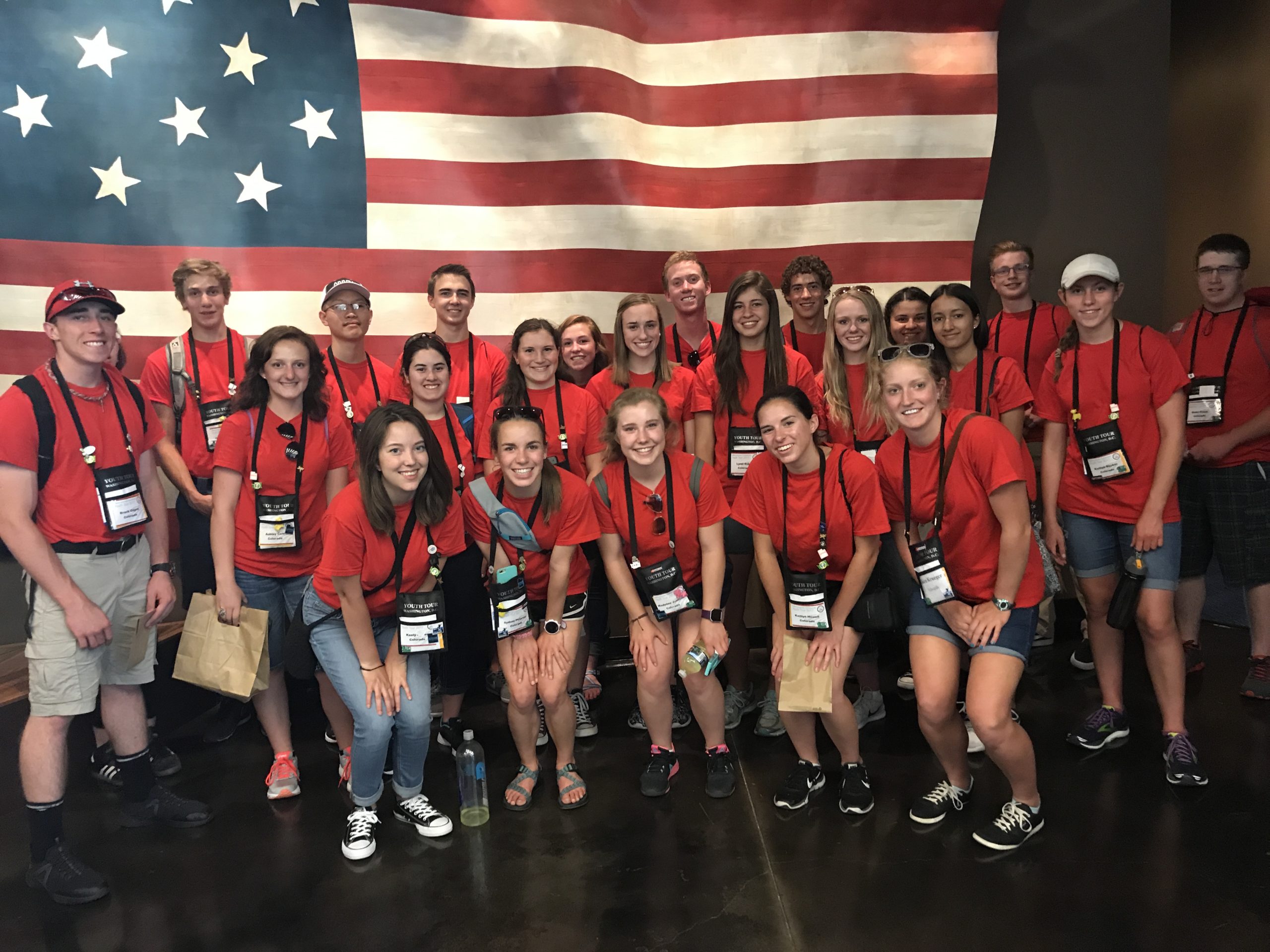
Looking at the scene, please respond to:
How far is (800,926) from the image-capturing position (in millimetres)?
2295

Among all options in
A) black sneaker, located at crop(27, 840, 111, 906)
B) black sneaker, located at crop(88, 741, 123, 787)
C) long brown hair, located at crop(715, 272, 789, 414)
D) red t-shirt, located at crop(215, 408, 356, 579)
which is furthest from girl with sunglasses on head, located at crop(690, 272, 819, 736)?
black sneaker, located at crop(88, 741, 123, 787)

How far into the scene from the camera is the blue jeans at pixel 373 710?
9.13 ft

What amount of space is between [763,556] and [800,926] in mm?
1198

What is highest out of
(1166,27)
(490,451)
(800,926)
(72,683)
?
(1166,27)

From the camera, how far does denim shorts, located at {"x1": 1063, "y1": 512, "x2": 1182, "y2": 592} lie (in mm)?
3029

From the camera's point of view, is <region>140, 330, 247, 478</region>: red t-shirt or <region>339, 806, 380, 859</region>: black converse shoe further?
<region>140, 330, 247, 478</region>: red t-shirt

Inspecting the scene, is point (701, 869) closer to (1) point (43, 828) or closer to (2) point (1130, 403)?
(1) point (43, 828)

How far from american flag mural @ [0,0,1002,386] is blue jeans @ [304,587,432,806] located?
2.15m

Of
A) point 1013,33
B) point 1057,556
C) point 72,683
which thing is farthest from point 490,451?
point 1013,33

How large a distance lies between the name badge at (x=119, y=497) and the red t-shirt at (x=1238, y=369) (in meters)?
4.50

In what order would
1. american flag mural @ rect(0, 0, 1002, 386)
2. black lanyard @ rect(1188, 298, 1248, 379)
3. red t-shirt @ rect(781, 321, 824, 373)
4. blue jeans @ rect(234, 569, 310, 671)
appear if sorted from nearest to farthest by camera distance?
blue jeans @ rect(234, 569, 310, 671) < black lanyard @ rect(1188, 298, 1248, 379) < red t-shirt @ rect(781, 321, 824, 373) < american flag mural @ rect(0, 0, 1002, 386)

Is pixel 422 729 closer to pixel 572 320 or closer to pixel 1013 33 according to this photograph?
pixel 572 320

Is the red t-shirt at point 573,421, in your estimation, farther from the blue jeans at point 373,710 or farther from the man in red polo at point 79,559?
the man in red polo at point 79,559

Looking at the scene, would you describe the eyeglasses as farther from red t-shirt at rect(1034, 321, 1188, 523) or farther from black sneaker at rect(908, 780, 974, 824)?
black sneaker at rect(908, 780, 974, 824)
